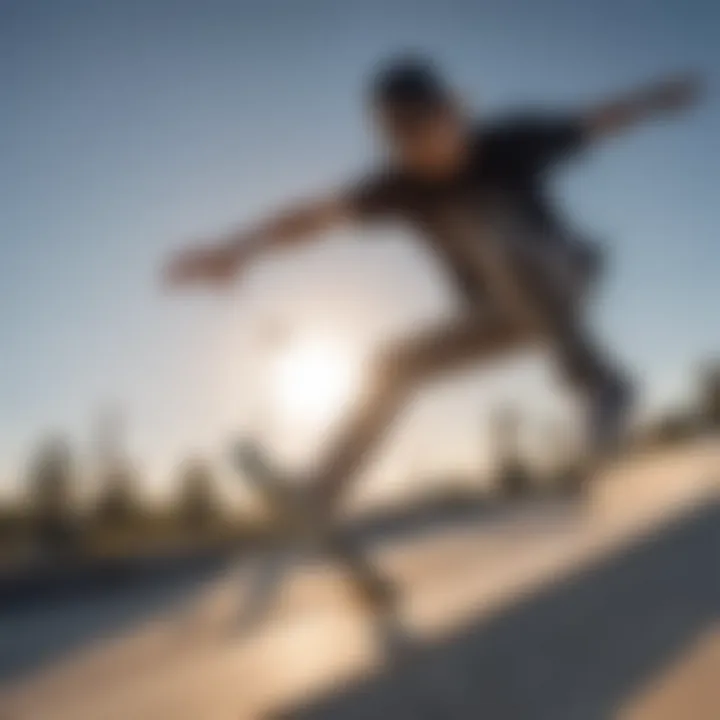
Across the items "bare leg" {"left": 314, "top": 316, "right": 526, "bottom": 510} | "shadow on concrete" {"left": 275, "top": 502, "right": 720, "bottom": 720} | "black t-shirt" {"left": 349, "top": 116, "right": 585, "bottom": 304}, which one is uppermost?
"black t-shirt" {"left": 349, "top": 116, "right": 585, "bottom": 304}

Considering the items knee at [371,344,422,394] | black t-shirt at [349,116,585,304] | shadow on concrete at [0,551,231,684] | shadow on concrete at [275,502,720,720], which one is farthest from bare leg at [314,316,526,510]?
shadow on concrete at [275,502,720,720]

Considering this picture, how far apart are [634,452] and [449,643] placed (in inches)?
99.3

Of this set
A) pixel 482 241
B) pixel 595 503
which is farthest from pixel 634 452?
pixel 482 241

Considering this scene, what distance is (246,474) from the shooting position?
12.7ft

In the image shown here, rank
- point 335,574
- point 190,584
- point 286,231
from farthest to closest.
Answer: point 190,584 → point 286,231 → point 335,574

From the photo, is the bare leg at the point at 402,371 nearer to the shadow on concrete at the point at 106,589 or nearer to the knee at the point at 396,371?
the knee at the point at 396,371

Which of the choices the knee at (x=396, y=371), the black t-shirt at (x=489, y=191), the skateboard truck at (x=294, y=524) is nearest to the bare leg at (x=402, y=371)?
the knee at (x=396, y=371)

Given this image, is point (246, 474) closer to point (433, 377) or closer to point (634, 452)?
point (433, 377)

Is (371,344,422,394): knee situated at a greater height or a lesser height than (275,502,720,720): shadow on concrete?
greater

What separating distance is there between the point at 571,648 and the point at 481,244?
1.56 metres

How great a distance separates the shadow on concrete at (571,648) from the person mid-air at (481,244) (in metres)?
0.81

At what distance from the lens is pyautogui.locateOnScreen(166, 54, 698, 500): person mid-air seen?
3404 millimetres

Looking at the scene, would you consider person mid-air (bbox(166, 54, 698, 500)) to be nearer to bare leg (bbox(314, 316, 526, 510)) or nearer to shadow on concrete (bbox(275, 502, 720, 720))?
bare leg (bbox(314, 316, 526, 510))

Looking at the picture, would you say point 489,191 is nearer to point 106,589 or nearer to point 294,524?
point 294,524
